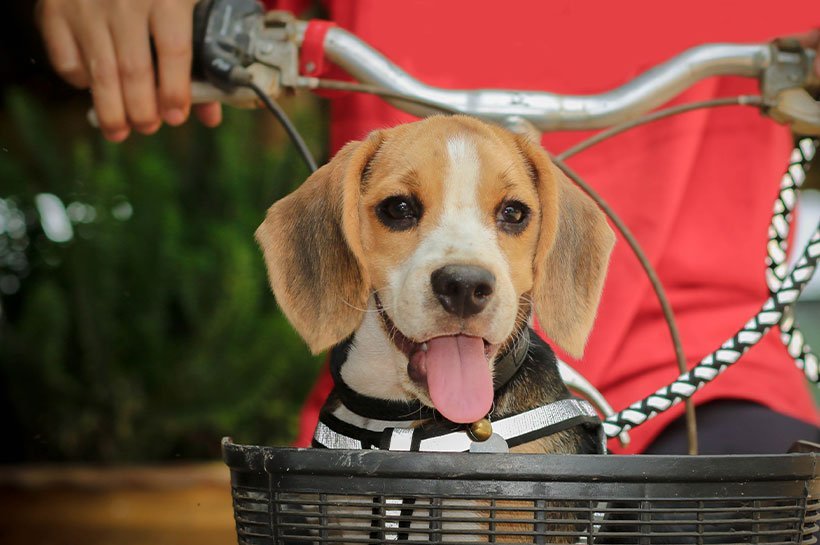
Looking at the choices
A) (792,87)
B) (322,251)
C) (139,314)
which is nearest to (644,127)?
(792,87)

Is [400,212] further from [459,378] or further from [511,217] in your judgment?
[459,378]

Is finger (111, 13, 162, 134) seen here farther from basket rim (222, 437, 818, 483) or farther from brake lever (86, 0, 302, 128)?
basket rim (222, 437, 818, 483)

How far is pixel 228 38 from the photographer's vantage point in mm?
1538

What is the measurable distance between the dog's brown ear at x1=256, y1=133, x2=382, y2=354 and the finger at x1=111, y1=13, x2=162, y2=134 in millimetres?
→ 297

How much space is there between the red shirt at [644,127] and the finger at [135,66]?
0.68 metres

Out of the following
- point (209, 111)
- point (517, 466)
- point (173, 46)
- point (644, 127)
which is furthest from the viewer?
point (644, 127)

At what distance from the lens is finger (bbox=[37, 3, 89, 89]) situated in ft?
5.23

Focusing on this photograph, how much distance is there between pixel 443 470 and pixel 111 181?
12.2 ft

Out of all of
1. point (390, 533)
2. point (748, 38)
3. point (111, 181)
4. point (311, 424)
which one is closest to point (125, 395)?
point (111, 181)

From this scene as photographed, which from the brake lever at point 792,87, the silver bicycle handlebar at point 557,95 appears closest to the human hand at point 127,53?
the silver bicycle handlebar at point 557,95

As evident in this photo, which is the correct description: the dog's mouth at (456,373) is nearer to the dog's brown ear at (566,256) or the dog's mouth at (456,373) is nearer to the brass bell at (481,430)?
the brass bell at (481,430)

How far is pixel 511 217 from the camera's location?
147 cm

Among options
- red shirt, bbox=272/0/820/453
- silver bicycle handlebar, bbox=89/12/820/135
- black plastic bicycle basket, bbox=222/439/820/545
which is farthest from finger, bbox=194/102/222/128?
black plastic bicycle basket, bbox=222/439/820/545

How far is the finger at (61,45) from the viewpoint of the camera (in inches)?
62.8
